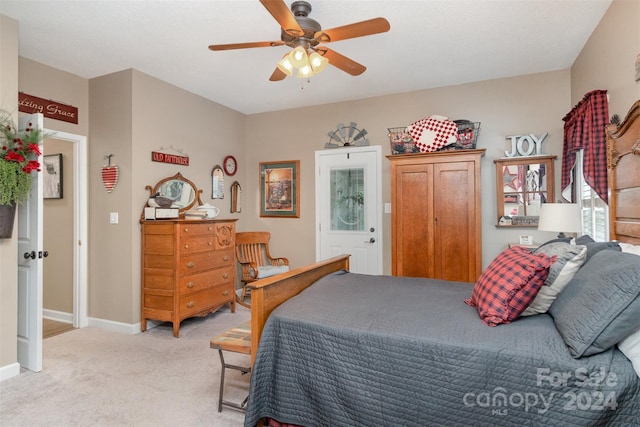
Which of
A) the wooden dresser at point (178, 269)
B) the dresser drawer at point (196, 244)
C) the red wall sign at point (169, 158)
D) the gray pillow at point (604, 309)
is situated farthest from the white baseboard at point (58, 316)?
the gray pillow at point (604, 309)

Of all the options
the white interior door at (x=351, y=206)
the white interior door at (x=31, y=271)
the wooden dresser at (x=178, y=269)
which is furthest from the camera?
the white interior door at (x=351, y=206)

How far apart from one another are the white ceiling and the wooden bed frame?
43.7 inches

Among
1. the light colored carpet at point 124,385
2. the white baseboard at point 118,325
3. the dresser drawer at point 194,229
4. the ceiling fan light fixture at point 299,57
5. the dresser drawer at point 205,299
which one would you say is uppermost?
the ceiling fan light fixture at point 299,57

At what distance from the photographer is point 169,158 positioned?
401 centimetres

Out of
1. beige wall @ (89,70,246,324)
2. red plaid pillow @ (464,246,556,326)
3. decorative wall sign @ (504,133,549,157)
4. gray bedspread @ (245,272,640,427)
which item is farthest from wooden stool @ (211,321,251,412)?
decorative wall sign @ (504,133,549,157)

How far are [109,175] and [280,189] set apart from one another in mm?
2186

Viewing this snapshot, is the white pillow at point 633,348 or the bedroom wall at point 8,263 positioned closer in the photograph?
the white pillow at point 633,348

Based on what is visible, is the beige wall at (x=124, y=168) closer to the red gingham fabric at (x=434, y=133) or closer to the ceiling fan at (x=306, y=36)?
the ceiling fan at (x=306, y=36)

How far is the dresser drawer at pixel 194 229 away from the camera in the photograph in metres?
3.53

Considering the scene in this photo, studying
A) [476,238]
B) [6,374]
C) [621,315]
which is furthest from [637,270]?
[6,374]

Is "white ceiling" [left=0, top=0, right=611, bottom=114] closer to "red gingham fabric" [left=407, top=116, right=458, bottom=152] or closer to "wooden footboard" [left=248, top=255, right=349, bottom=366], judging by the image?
"red gingham fabric" [left=407, top=116, right=458, bottom=152]

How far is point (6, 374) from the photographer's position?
2592 mm

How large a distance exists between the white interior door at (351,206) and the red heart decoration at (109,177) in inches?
95.9

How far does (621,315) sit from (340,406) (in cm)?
121
